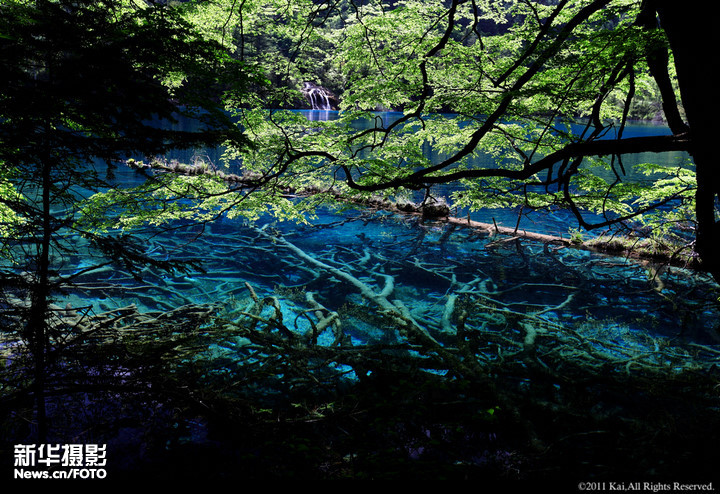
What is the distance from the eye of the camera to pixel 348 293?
8070mm

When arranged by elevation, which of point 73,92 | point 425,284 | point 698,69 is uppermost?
point 73,92

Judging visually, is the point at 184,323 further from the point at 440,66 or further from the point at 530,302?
the point at 530,302

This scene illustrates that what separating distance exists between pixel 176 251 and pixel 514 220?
11.8 meters

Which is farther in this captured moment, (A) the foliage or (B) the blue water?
(B) the blue water

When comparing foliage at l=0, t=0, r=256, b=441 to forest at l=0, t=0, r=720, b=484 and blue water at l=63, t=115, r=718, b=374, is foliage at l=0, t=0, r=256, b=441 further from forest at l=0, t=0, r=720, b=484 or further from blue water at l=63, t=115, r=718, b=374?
blue water at l=63, t=115, r=718, b=374

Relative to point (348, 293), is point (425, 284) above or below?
above

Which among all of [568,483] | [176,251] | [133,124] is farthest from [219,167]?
[568,483]

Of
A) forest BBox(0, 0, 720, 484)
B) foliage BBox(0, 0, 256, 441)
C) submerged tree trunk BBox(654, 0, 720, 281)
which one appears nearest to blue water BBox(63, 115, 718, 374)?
forest BBox(0, 0, 720, 484)

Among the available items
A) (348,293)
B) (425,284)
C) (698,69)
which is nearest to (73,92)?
(698,69)

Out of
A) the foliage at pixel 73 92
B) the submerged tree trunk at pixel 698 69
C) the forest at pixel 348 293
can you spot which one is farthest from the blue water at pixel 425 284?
the submerged tree trunk at pixel 698 69

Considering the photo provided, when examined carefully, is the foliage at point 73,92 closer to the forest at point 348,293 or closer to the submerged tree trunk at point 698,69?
the forest at point 348,293

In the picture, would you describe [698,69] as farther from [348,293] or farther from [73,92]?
[348,293]

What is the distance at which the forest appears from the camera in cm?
286

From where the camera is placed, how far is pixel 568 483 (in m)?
3.07
